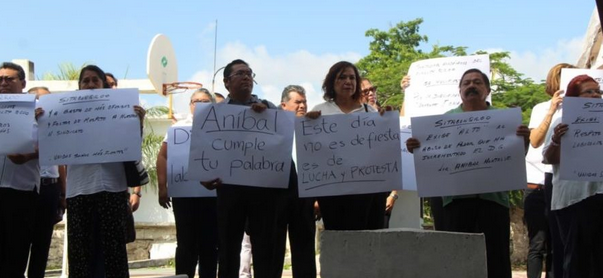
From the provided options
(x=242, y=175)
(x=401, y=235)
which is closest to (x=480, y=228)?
(x=401, y=235)

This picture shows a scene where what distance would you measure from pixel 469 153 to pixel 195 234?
7.61 ft

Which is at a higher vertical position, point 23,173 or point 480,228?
point 23,173

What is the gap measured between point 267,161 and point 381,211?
0.91 metres

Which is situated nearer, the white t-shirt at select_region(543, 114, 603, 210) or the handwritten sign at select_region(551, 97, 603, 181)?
the handwritten sign at select_region(551, 97, 603, 181)

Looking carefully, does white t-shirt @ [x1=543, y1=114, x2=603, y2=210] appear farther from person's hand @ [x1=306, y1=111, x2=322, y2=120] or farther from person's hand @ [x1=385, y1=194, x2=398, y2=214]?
person's hand @ [x1=385, y1=194, x2=398, y2=214]

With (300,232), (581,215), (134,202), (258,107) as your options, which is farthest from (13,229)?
(581,215)

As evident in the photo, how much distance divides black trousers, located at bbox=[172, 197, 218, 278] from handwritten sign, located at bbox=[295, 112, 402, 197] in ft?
3.87

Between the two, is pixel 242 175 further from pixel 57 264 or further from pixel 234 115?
pixel 57 264

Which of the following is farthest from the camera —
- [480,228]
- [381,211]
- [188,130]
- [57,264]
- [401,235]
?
[57,264]

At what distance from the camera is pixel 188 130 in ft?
24.6

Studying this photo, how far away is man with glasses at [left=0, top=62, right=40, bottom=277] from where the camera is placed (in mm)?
6484

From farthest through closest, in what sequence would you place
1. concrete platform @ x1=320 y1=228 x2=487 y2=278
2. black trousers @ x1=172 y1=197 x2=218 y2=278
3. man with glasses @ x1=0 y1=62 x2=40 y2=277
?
black trousers @ x1=172 y1=197 x2=218 y2=278, man with glasses @ x1=0 y1=62 x2=40 y2=277, concrete platform @ x1=320 y1=228 x2=487 y2=278

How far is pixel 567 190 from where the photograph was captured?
6.37 m

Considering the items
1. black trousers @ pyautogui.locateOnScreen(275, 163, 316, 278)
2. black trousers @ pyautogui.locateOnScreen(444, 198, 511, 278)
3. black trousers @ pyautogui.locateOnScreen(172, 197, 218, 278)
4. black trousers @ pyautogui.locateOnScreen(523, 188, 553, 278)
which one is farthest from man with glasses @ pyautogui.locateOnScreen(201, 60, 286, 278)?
black trousers @ pyautogui.locateOnScreen(523, 188, 553, 278)
